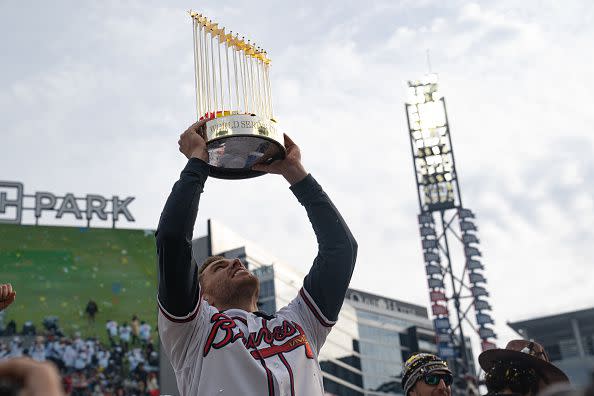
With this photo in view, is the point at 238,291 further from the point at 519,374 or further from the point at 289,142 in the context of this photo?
the point at 519,374

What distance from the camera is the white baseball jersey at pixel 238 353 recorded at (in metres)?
3.25

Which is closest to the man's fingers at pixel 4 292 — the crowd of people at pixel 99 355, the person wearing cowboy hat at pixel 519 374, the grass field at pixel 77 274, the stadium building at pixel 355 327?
the person wearing cowboy hat at pixel 519 374

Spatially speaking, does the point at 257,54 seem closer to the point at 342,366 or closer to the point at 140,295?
the point at 140,295

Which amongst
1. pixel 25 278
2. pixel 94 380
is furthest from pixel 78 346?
pixel 25 278

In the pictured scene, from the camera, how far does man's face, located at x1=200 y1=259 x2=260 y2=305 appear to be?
3.81m

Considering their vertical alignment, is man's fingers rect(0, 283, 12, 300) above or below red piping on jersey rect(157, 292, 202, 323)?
above

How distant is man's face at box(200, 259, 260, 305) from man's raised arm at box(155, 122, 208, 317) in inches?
17.2

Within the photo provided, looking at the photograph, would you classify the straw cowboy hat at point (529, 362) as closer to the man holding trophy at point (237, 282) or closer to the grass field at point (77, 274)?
the man holding trophy at point (237, 282)

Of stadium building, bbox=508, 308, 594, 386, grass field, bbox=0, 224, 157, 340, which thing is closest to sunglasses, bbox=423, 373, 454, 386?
grass field, bbox=0, 224, 157, 340

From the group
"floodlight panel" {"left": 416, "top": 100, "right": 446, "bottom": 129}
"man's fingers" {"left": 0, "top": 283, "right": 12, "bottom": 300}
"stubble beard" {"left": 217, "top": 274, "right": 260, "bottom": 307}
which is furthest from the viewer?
"floodlight panel" {"left": 416, "top": 100, "right": 446, "bottom": 129}

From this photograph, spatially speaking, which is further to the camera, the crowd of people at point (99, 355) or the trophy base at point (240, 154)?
the crowd of people at point (99, 355)

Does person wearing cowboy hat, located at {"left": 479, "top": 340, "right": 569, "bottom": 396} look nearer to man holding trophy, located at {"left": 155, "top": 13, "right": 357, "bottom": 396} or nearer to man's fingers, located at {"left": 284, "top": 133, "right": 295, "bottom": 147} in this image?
man holding trophy, located at {"left": 155, "top": 13, "right": 357, "bottom": 396}

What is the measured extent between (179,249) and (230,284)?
23.1 inches

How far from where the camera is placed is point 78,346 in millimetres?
28047
